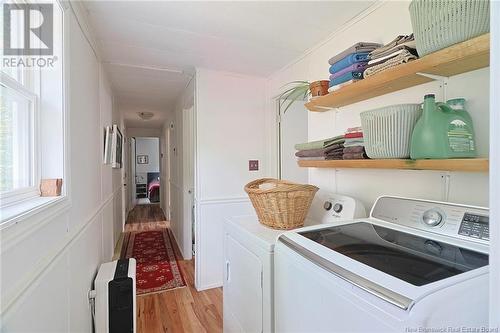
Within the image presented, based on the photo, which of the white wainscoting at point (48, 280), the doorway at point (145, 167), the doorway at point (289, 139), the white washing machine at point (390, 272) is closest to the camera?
the white washing machine at point (390, 272)

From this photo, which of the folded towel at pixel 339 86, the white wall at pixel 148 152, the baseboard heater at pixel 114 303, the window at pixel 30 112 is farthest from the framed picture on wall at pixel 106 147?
the white wall at pixel 148 152

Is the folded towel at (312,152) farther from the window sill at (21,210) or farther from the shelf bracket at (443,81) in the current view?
the window sill at (21,210)

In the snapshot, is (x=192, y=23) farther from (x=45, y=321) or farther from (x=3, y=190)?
(x=45, y=321)

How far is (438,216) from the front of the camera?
1014 millimetres

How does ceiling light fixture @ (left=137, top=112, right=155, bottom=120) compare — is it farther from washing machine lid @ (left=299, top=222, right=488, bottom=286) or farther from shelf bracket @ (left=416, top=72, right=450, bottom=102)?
shelf bracket @ (left=416, top=72, right=450, bottom=102)

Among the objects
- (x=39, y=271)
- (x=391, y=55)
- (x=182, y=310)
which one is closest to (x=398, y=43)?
(x=391, y=55)

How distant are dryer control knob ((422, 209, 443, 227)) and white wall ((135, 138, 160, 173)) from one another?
861cm

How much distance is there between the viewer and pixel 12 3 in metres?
0.95

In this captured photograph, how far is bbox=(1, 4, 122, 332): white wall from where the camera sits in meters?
0.72

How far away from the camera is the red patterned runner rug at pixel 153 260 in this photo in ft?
8.71

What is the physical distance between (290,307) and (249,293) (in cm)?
39

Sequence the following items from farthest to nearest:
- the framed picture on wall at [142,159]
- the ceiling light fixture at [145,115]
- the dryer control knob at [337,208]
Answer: the framed picture on wall at [142,159], the ceiling light fixture at [145,115], the dryer control knob at [337,208]

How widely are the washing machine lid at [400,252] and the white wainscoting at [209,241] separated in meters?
1.64

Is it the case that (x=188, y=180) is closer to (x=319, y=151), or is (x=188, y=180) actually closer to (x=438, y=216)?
(x=319, y=151)
